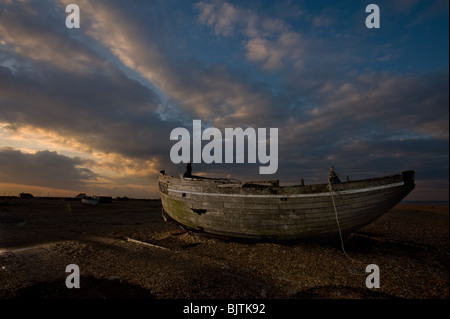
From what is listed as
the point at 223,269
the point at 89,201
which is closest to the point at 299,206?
the point at 223,269

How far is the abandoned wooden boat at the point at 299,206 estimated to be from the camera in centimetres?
880

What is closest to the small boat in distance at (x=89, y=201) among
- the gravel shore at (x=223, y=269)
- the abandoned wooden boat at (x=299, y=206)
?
the gravel shore at (x=223, y=269)

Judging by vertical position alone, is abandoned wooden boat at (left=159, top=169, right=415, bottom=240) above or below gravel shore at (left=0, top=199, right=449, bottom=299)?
above

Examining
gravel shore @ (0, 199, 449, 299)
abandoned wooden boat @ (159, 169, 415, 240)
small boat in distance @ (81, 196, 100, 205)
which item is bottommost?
small boat in distance @ (81, 196, 100, 205)

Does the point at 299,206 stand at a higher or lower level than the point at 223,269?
higher

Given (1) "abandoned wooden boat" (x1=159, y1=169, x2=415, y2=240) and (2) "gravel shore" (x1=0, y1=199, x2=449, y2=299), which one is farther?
(1) "abandoned wooden boat" (x1=159, y1=169, x2=415, y2=240)

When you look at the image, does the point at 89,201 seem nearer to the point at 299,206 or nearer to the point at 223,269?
the point at 223,269

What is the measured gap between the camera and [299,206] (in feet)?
29.3

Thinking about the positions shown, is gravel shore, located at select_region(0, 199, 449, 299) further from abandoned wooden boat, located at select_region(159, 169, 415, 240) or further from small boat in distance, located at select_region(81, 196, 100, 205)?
small boat in distance, located at select_region(81, 196, 100, 205)

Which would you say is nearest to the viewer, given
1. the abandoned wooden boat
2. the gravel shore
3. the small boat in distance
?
the gravel shore

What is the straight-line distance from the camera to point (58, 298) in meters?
5.05

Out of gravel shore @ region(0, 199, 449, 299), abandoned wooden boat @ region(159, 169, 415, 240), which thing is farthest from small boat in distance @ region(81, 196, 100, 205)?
abandoned wooden boat @ region(159, 169, 415, 240)

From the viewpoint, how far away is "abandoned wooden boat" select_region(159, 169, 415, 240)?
28.9 ft
